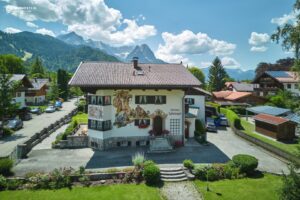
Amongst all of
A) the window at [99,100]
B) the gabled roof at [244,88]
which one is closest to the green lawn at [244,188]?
the window at [99,100]

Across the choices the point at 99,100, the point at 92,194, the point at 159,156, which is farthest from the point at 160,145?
the point at 92,194

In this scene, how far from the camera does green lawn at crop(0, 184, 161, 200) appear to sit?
1577 centimetres

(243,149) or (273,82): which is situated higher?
(273,82)

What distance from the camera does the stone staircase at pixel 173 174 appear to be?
742 inches

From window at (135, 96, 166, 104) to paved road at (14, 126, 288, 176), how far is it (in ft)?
18.1

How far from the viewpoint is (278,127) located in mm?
32094

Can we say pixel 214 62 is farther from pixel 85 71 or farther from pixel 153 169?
pixel 153 169

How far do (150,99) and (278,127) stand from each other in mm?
19463

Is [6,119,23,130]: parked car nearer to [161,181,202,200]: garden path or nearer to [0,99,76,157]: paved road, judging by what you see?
[0,99,76,157]: paved road

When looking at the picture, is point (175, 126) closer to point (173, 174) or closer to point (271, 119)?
point (173, 174)

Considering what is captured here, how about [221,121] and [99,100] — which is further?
[221,121]

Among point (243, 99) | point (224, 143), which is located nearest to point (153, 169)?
point (224, 143)

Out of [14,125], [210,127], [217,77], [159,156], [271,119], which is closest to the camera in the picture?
[159,156]

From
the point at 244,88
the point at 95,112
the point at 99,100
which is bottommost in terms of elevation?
the point at 95,112
